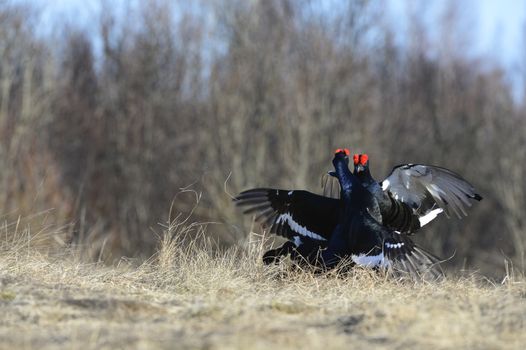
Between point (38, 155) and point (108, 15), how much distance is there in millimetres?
6361

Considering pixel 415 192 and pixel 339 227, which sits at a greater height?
pixel 415 192

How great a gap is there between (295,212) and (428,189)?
4.08ft

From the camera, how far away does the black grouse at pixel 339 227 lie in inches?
311

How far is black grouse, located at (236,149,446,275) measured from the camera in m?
7.89

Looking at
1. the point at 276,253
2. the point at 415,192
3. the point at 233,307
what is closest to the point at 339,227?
the point at 276,253

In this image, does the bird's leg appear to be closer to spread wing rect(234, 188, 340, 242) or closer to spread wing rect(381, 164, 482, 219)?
spread wing rect(234, 188, 340, 242)

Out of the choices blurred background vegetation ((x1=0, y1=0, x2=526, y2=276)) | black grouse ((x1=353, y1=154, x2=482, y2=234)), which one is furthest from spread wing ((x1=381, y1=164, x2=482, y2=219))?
blurred background vegetation ((x1=0, y1=0, x2=526, y2=276))

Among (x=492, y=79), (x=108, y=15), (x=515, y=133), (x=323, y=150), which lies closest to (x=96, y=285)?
(x=323, y=150)

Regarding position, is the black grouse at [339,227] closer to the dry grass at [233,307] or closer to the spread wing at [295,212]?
the spread wing at [295,212]

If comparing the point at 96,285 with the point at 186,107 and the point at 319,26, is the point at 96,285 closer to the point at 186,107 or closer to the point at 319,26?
the point at 319,26

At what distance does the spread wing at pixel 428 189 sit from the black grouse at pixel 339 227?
0.47m

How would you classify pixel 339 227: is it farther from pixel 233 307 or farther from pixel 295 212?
pixel 233 307

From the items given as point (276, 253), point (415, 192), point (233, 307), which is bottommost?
point (276, 253)

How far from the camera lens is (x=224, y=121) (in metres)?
28.5
